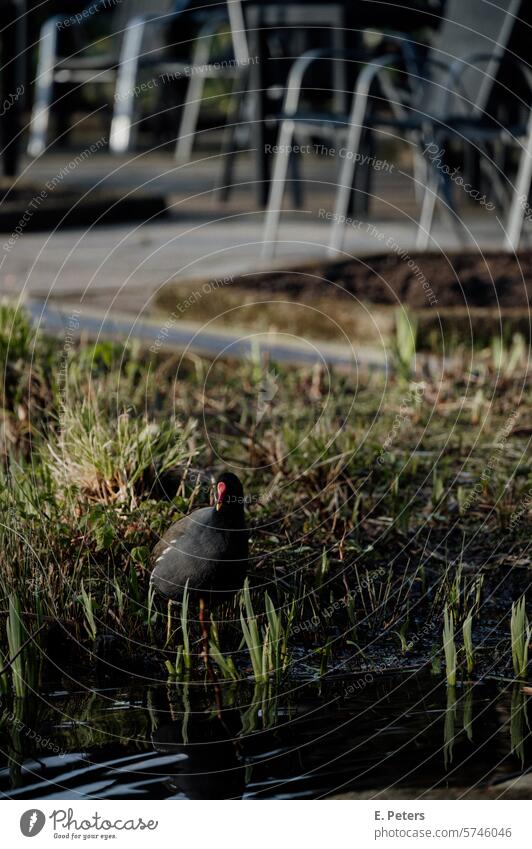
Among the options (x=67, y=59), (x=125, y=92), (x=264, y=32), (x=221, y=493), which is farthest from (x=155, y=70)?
(x=221, y=493)

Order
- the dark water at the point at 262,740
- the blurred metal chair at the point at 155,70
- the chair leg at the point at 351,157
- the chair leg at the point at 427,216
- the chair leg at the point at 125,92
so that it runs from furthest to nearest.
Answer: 1. the chair leg at the point at 125,92
2. the blurred metal chair at the point at 155,70
3. the chair leg at the point at 427,216
4. the chair leg at the point at 351,157
5. the dark water at the point at 262,740

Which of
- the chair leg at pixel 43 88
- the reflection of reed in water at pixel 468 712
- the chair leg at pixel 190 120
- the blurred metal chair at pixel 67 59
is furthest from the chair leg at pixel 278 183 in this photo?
the chair leg at pixel 43 88

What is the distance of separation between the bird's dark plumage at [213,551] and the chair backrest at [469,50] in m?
4.25

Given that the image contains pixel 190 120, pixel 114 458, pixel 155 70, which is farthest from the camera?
pixel 155 70

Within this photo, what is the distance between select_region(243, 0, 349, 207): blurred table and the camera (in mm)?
7820

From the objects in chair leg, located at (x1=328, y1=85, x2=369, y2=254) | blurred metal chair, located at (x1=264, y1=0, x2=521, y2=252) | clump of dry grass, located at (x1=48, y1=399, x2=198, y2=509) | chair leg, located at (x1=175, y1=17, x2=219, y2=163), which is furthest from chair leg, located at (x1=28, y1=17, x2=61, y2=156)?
clump of dry grass, located at (x1=48, y1=399, x2=198, y2=509)

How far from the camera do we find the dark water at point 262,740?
8.98ft

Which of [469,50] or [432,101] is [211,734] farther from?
[469,50]

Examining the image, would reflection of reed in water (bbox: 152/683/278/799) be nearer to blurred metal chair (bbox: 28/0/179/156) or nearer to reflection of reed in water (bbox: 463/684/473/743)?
reflection of reed in water (bbox: 463/684/473/743)

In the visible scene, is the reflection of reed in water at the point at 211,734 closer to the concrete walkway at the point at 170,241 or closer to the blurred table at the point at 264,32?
the concrete walkway at the point at 170,241

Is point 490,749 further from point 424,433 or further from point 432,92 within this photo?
point 432,92

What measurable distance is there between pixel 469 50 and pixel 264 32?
1252 millimetres

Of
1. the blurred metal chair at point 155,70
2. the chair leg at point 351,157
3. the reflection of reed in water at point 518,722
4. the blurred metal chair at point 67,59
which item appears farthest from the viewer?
the blurred metal chair at point 67,59

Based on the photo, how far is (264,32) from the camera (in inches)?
319
